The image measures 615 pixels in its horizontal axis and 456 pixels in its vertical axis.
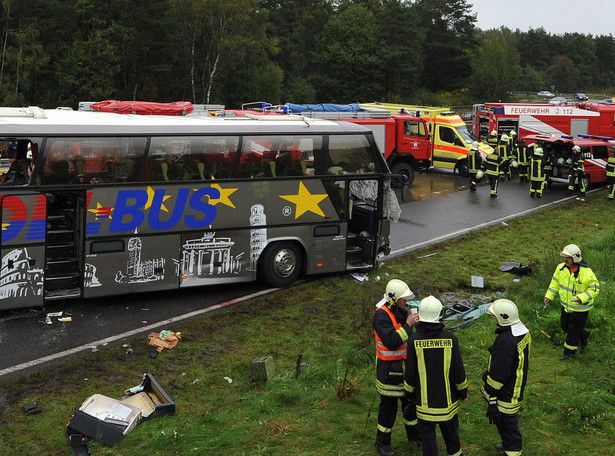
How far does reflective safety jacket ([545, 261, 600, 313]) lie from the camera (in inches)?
348

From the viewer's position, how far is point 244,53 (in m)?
48.7

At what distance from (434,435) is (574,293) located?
3736mm

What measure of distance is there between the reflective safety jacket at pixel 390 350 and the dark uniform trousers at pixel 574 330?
11.4 feet

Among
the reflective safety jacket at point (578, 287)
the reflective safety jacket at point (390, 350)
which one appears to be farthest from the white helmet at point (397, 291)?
the reflective safety jacket at point (578, 287)

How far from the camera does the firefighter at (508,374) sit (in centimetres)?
630

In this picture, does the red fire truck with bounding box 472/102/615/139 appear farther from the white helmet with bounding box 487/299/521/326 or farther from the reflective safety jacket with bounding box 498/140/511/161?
the white helmet with bounding box 487/299/521/326

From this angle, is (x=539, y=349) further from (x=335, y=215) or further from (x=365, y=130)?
(x=365, y=130)

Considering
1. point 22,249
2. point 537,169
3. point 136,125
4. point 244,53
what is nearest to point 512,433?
point 22,249

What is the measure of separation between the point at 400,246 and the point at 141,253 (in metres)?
6.81

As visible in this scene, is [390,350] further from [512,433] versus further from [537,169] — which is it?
[537,169]

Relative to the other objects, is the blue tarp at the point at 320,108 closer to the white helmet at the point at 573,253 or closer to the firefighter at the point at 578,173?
the firefighter at the point at 578,173

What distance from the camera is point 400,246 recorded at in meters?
16.3

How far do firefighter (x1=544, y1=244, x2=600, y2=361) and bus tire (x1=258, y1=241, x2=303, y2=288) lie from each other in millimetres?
5062

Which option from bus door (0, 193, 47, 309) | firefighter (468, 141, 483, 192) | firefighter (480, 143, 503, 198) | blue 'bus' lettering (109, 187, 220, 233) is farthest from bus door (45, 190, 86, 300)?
firefighter (468, 141, 483, 192)
